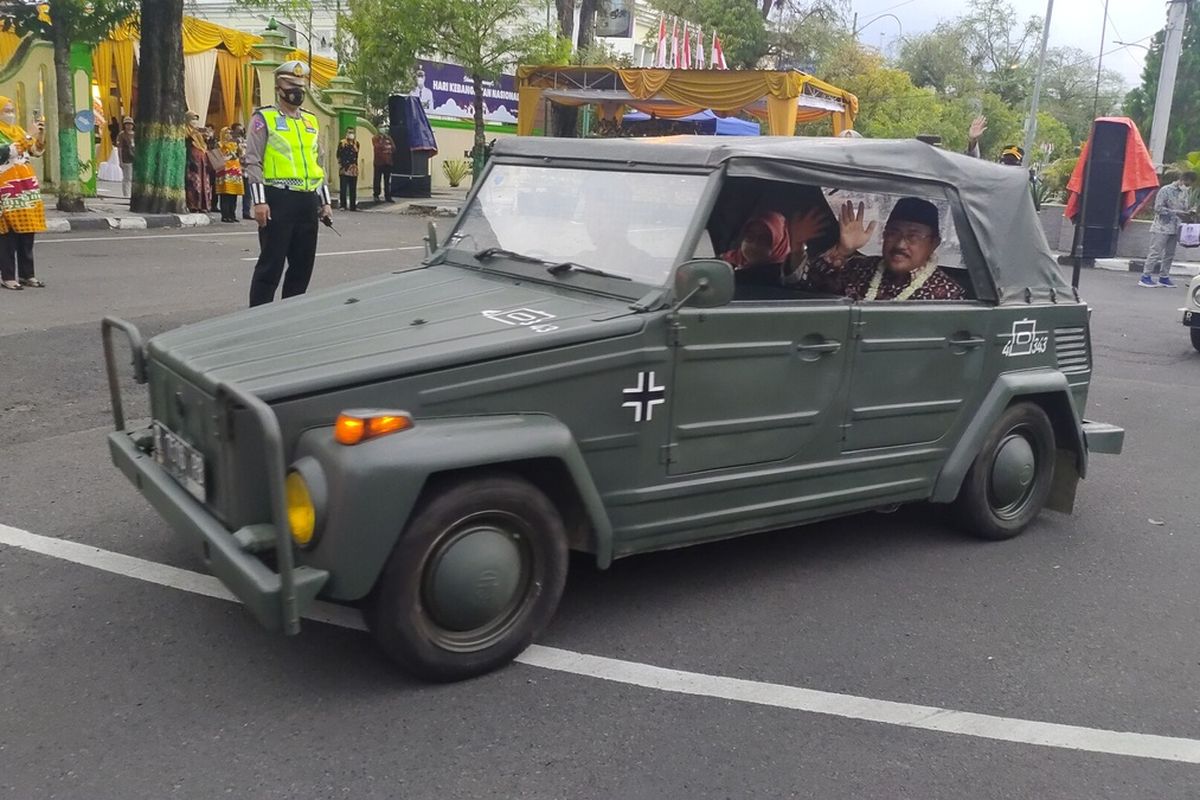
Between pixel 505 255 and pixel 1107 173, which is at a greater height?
pixel 1107 173

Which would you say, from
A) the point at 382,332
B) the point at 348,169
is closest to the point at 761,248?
the point at 382,332

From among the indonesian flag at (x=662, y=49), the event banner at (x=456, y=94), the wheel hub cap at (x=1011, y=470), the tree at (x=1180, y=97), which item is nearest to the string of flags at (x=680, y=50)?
the indonesian flag at (x=662, y=49)

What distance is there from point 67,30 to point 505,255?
14754 millimetres

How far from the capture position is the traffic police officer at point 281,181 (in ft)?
24.2

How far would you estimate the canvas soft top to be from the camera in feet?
13.8

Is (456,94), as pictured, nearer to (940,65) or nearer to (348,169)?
(348,169)

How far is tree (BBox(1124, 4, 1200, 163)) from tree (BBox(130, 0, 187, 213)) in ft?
107

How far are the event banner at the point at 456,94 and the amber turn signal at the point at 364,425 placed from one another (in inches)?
1154

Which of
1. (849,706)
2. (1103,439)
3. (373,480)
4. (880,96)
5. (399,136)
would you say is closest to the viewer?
(373,480)

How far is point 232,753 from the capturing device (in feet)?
10.0

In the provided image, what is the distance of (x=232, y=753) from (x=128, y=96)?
Answer: 2730 cm

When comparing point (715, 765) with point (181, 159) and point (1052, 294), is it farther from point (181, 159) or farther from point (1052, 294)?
point (181, 159)

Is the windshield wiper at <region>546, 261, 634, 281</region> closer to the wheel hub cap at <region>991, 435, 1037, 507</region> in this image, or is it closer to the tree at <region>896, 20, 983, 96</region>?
the wheel hub cap at <region>991, 435, 1037, 507</region>

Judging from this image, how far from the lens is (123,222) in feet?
53.4
